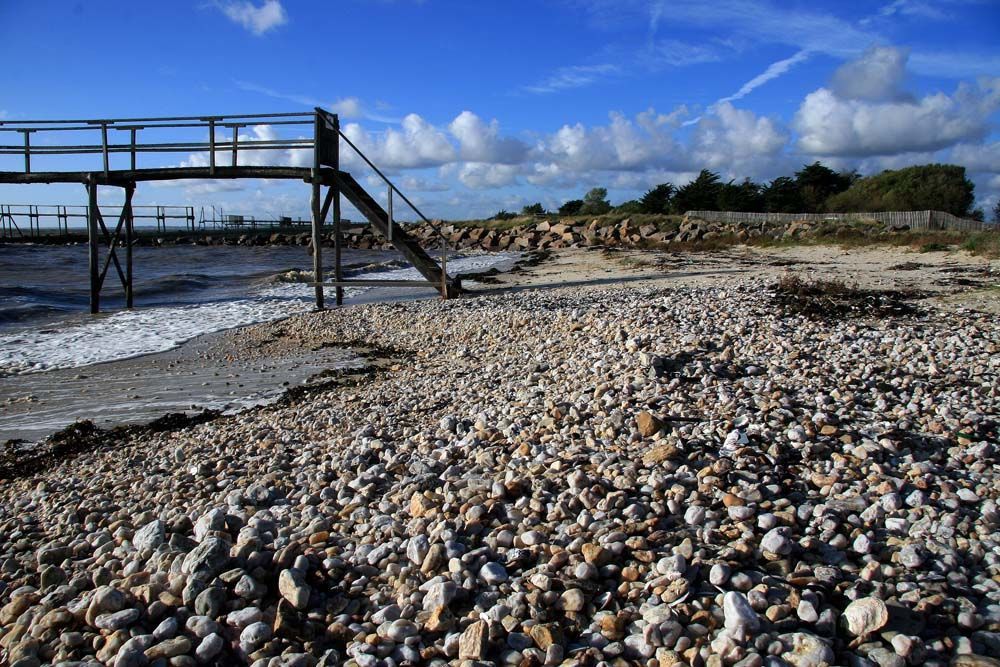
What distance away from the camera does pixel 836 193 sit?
44250 mm

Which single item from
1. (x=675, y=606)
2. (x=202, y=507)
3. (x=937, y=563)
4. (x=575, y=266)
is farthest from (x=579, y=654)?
(x=575, y=266)

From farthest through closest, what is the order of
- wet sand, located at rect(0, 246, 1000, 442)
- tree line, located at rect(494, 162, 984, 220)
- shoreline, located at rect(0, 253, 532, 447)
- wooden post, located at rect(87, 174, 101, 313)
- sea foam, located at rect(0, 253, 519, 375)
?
tree line, located at rect(494, 162, 984, 220)
wooden post, located at rect(87, 174, 101, 313)
sea foam, located at rect(0, 253, 519, 375)
wet sand, located at rect(0, 246, 1000, 442)
shoreline, located at rect(0, 253, 532, 447)

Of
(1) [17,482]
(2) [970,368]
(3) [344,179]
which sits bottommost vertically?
(1) [17,482]

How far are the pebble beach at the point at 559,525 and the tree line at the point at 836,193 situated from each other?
124 ft

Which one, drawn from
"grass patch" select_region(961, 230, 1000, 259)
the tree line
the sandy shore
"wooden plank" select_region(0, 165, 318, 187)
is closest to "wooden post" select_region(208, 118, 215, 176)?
"wooden plank" select_region(0, 165, 318, 187)

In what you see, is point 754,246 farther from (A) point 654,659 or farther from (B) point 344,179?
(A) point 654,659

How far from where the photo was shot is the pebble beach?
2729mm

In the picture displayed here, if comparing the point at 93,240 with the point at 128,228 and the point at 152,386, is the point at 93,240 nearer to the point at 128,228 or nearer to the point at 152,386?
the point at 128,228

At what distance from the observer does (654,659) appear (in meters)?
2.57

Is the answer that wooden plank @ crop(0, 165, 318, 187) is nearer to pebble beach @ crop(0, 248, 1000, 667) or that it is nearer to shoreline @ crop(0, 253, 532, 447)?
shoreline @ crop(0, 253, 532, 447)

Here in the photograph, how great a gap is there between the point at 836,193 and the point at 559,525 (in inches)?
1876

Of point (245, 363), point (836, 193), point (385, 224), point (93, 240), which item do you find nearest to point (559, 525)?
point (245, 363)

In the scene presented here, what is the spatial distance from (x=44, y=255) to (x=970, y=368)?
45.4 m

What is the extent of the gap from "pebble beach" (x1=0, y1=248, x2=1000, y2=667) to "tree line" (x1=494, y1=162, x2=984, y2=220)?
37772 mm
